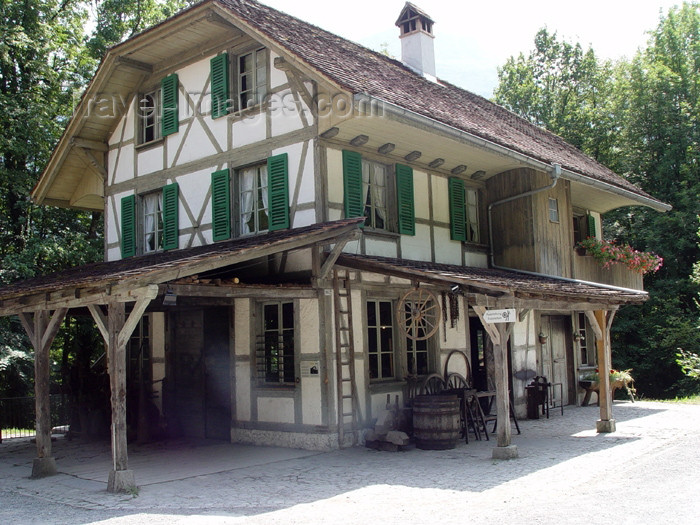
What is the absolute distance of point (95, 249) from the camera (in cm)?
1988

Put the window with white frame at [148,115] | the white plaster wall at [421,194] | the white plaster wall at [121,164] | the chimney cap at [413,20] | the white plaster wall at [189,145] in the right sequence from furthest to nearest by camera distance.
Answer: the chimney cap at [413,20]
the white plaster wall at [121,164]
the window with white frame at [148,115]
the white plaster wall at [189,145]
the white plaster wall at [421,194]

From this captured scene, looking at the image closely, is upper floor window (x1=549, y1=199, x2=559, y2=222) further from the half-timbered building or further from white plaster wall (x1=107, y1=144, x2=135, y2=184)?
white plaster wall (x1=107, y1=144, x2=135, y2=184)

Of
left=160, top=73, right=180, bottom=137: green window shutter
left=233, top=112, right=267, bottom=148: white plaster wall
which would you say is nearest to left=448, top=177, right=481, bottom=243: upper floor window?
left=233, top=112, right=267, bottom=148: white plaster wall

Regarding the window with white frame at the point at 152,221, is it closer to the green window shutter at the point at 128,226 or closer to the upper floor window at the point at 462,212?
the green window shutter at the point at 128,226

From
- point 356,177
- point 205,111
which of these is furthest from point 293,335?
point 205,111

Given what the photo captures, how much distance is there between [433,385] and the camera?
11.9m

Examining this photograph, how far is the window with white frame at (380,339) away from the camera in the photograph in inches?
444

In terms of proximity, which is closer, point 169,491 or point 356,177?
point 169,491

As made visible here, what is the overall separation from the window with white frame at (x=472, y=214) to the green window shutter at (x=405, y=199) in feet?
6.37

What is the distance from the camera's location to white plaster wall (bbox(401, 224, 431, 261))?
12220mm

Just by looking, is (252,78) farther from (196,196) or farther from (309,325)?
(309,325)

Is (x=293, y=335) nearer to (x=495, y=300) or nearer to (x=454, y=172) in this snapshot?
(x=495, y=300)

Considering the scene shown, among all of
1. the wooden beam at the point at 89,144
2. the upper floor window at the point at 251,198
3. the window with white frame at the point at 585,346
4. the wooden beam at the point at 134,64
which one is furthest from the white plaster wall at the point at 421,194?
the wooden beam at the point at 89,144

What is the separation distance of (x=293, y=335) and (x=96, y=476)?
3360mm
